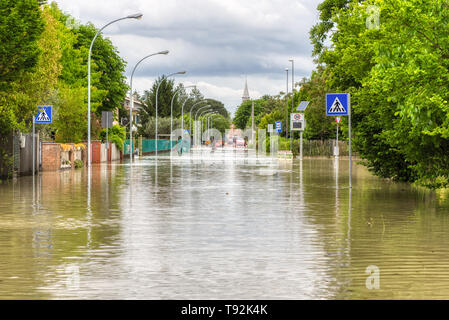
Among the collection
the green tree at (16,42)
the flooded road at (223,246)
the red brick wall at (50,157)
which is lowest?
the flooded road at (223,246)

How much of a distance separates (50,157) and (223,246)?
1215 inches

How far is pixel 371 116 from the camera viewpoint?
93.4ft

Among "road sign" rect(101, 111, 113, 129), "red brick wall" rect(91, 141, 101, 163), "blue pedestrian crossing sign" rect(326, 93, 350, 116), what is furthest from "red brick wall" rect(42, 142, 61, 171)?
"blue pedestrian crossing sign" rect(326, 93, 350, 116)

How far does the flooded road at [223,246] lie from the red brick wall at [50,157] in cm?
1792

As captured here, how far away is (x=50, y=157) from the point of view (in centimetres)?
4138

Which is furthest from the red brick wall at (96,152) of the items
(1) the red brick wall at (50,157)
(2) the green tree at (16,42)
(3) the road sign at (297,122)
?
(2) the green tree at (16,42)

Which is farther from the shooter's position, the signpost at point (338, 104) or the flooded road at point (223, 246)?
the signpost at point (338, 104)

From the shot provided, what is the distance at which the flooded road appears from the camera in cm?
849

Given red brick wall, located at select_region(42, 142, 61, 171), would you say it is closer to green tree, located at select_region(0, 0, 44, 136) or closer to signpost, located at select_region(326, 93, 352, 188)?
green tree, located at select_region(0, 0, 44, 136)

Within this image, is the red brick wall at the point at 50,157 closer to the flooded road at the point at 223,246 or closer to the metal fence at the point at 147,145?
the flooded road at the point at 223,246

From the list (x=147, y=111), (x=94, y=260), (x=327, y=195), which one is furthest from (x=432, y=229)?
(x=147, y=111)

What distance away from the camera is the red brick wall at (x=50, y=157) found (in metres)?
41.1

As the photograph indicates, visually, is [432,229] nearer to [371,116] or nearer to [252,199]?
[252,199]

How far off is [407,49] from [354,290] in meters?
9.89
